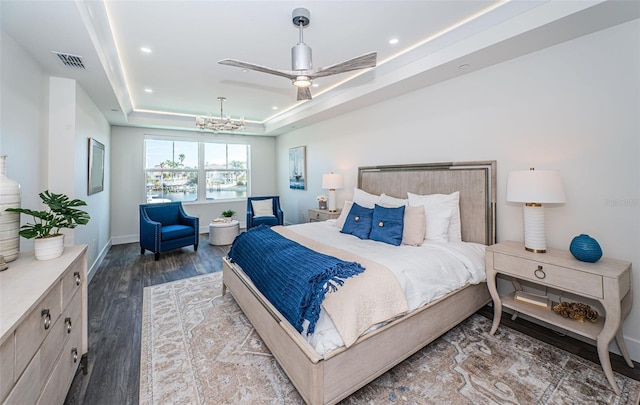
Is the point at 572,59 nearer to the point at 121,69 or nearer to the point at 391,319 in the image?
the point at 391,319

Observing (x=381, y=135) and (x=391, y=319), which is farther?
(x=381, y=135)

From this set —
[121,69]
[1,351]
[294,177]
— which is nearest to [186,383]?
[1,351]

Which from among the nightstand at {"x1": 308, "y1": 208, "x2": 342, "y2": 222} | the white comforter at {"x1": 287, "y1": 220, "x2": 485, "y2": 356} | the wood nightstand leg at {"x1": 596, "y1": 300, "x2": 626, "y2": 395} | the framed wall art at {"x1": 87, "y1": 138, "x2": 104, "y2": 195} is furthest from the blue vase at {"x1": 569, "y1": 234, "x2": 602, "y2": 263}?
the framed wall art at {"x1": 87, "y1": 138, "x2": 104, "y2": 195}

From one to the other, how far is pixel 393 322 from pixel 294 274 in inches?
30.1

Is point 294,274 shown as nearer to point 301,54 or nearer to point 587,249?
point 301,54

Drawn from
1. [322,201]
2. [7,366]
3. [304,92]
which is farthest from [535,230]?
[322,201]

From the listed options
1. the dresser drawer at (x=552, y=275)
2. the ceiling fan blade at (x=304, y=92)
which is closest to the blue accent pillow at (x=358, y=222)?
the dresser drawer at (x=552, y=275)

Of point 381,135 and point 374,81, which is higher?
point 374,81

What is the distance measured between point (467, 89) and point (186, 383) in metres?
3.84

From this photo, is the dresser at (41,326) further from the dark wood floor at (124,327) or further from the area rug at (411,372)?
the area rug at (411,372)

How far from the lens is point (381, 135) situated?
4137 mm

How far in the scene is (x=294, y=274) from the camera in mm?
1911

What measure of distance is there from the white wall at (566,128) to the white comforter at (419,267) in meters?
0.70

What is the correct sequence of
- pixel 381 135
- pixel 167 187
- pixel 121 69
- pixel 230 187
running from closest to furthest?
pixel 121 69 < pixel 381 135 < pixel 167 187 < pixel 230 187
